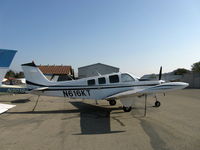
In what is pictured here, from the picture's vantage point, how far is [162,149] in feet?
14.5

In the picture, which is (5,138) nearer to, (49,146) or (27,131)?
(27,131)

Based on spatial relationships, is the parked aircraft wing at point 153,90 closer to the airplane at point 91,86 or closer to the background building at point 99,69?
the airplane at point 91,86

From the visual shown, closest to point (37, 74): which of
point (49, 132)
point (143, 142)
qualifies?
point (49, 132)

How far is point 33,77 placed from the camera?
Answer: 1034cm

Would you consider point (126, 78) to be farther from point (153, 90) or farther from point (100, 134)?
point (100, 134)

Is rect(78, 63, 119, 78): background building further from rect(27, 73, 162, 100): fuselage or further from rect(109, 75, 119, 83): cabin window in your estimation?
rect(109, 75, 119, 83): cabin window

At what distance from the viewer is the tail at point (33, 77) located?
33.5 feet

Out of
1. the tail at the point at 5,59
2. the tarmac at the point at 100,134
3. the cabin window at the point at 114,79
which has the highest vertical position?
the tail at the point at 5,59

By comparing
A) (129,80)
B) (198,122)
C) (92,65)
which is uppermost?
(92,65)

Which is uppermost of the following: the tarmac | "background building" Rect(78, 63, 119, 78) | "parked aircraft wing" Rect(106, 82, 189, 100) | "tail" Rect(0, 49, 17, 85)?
"background building" Rect(78, 63, 119, 78)

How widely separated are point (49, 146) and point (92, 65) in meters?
34.6

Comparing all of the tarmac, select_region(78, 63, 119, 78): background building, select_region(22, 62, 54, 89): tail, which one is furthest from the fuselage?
select_region(78, 63, 119, 78): background building

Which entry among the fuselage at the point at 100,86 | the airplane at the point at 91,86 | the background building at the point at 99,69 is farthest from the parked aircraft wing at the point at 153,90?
the background building at the point at 99,69

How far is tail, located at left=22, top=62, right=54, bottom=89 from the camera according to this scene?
1021cm
